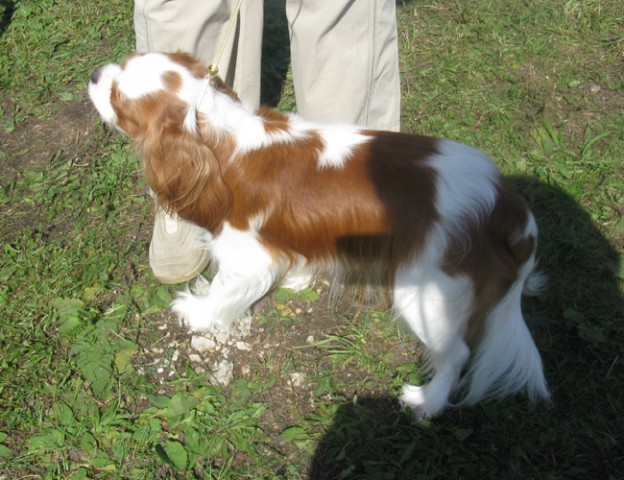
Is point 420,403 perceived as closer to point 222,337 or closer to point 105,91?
point 222,337

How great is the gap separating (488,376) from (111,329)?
1580 millimetres

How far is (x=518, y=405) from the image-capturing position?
2363 millimetres

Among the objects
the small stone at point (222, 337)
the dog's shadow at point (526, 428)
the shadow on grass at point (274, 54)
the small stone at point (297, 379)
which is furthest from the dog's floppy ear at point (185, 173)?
the shadow on grass at point (274, 54)

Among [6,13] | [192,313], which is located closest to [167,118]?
[192,313]

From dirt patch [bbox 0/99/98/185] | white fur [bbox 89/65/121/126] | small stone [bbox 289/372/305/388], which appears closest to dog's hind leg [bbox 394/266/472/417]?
small stone [bbox 289/372/305/388]

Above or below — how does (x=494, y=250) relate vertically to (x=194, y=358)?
above

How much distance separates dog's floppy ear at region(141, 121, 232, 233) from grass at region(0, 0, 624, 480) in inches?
28.5

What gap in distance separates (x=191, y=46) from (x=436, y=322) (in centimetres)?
146

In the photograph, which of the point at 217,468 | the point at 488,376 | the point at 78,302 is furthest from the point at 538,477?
the point at 78,302

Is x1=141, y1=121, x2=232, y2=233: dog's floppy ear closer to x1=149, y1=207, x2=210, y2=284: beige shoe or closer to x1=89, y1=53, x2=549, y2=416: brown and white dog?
x1=89, y1=53, x2=549, y2=416: brown and white dog

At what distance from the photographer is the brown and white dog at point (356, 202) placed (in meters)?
1.96

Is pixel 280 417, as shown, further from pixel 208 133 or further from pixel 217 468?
pixel 208 133

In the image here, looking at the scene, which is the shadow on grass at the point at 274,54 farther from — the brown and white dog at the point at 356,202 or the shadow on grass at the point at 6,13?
the shadow on grass at the point at 6,13

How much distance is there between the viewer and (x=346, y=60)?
263cm
